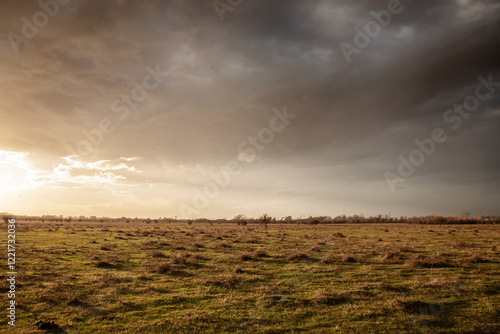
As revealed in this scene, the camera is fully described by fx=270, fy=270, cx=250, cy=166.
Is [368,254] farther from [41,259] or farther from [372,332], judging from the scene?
[41,259]

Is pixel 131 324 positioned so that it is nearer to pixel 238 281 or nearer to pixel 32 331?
pixel 32 331

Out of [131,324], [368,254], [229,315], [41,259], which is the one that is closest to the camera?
[131,324]

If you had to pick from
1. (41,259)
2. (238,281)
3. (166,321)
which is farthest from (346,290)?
(41,259)

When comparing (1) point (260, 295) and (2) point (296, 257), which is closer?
(1) point (260, 295)

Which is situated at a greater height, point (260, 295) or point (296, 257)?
point (296, 257)

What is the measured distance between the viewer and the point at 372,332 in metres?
9.45

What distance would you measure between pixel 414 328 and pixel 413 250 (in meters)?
21.4

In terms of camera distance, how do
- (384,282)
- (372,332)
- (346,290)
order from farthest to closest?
(384,282) → (346,290) → (372,332)

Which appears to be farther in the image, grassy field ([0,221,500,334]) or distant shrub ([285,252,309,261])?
distant shrub ([285,252,309,261])

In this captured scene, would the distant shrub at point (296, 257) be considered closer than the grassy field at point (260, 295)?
No

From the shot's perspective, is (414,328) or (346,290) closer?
(414,328)

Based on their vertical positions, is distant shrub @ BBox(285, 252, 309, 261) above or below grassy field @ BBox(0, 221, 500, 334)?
above

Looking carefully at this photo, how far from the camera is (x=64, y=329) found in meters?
9.84

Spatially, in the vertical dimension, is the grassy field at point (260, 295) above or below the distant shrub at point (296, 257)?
below
